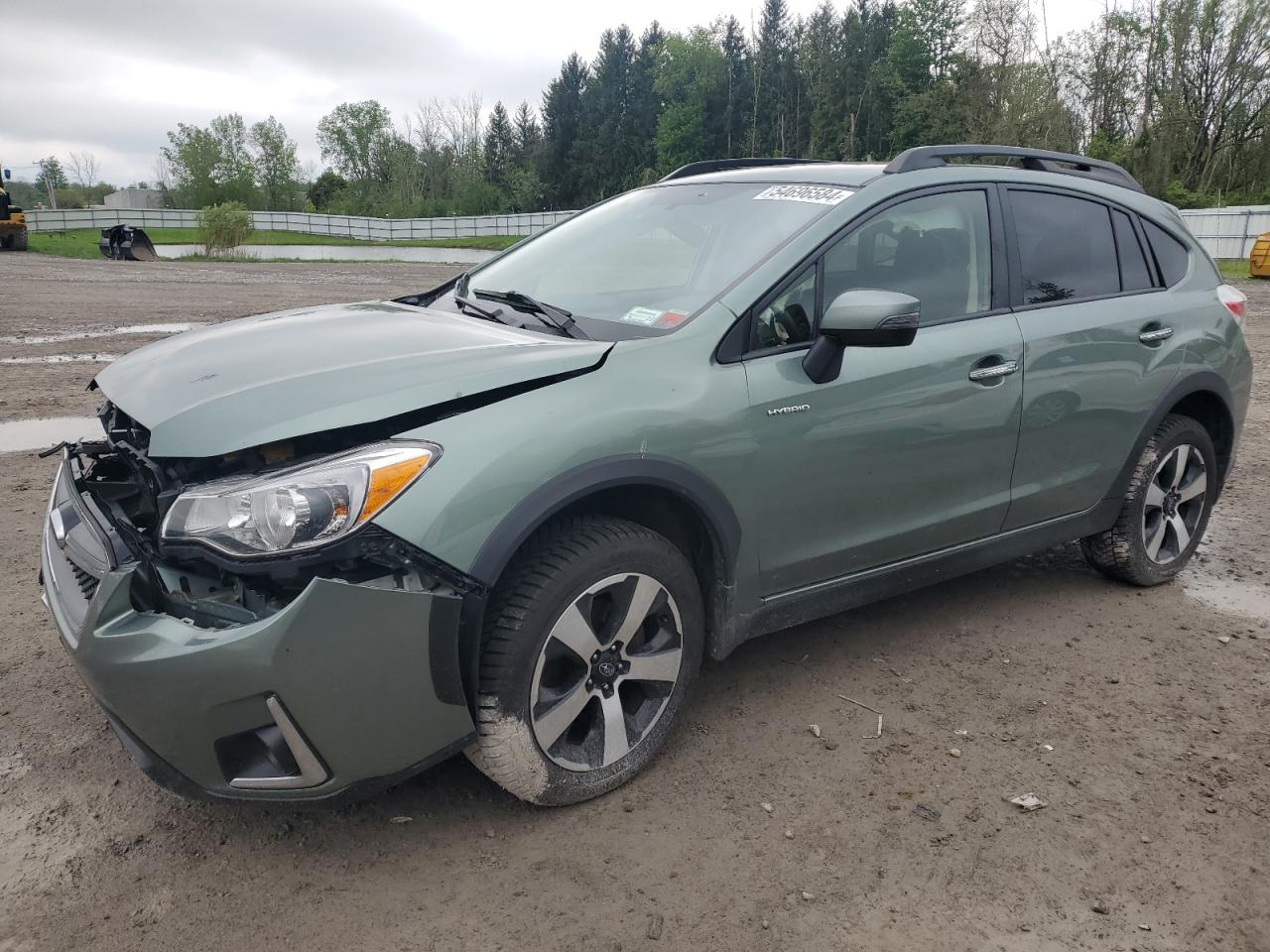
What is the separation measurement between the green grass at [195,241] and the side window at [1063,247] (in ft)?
101

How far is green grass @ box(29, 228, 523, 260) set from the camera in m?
34.6

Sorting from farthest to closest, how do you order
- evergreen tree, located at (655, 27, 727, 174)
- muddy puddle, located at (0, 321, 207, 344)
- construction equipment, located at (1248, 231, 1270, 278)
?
evergreen tree, located at (655, 27, 727, 174), construction equipment, located at (1248, 231, 1270, 278), muddy puddle, located at (0, 321, 207, 344)

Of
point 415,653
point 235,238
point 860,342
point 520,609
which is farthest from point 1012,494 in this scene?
point 235,238

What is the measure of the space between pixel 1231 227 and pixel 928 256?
3072 centimetres

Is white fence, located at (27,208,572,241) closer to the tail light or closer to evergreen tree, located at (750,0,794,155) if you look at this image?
evergreen tree, located at (750,0,794,155)

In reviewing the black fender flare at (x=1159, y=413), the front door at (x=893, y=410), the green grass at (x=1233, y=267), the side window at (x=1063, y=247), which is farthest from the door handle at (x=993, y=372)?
the green grass at (x=1233, y=267)

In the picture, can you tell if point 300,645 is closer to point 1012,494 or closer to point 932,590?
point 1012,494

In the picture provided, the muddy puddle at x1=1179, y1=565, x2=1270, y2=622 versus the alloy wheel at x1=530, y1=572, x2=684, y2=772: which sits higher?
the alloy wheel at x1=530, y1=572, x2=684, y2=772

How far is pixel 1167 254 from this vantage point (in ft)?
14.3

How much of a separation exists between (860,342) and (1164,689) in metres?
1.82

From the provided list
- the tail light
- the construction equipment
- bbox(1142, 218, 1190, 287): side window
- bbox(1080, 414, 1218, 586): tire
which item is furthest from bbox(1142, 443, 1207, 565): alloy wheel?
the construction equipment

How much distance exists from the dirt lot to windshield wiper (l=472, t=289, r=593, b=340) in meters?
1.32

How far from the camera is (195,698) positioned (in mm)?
2211

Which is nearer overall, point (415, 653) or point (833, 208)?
point (415, 653)
